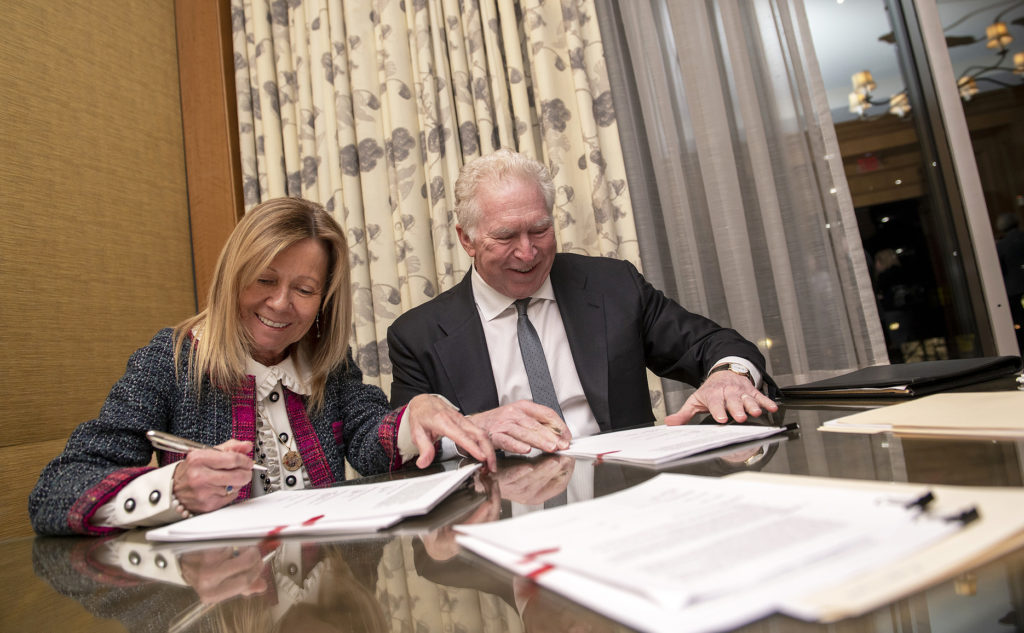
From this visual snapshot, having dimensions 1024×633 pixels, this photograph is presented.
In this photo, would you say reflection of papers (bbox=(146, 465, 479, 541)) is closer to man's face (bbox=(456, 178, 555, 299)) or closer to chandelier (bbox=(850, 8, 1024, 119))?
man's face (bbox=(456, 178, 555, 299))

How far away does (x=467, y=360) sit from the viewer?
1.66 metres

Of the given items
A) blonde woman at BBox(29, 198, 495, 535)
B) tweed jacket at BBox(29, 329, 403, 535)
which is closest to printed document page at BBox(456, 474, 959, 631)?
blonde woman at BBox(29, 198, 495, 535)

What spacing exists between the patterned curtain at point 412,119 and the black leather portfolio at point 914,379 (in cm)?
96

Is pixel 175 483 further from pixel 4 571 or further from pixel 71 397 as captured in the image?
pixel 71 397

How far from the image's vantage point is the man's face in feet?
5.47

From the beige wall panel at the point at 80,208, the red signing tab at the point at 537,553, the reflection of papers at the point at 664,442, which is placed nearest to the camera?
the red signing tab at the point at 537,553

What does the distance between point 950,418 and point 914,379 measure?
0.37 m

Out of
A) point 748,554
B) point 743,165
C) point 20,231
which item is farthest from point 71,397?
point 743,165

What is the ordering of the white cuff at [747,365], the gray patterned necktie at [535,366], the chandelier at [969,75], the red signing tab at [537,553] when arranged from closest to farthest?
the red signing tab at [537,553]
the white cuff at [747,365]
the gray patterned necktie at [535,366]
the chandelier at [969,75]

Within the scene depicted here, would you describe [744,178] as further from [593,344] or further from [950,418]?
[950,418]

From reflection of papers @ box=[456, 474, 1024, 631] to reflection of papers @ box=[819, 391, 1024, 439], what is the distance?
313 millimetres

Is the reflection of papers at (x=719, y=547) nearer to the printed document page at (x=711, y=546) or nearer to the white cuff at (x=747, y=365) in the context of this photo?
the printed document page at (x=711, y=546)

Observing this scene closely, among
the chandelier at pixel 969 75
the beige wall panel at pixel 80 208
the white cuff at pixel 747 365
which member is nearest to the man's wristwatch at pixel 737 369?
the white cuff at pixel 747 365

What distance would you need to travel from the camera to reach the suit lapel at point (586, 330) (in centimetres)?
163
